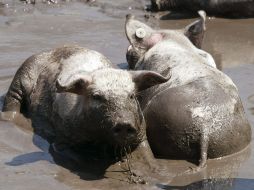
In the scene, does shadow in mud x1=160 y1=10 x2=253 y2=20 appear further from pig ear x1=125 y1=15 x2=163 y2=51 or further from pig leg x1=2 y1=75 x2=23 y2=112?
pig leg x1=2 y1=75 x2=23 y2=112

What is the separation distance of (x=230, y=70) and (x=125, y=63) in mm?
1334

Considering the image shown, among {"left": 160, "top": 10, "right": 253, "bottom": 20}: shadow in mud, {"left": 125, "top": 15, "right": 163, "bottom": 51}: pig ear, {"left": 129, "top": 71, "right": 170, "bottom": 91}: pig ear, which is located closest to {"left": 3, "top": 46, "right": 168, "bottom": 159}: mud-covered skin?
{"left": 129, "top": 71, "right": 170, "bottom": 91}: pig ear

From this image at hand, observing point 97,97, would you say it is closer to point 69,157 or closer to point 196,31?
point 69,157

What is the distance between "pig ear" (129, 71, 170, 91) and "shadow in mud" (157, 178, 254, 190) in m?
0.92

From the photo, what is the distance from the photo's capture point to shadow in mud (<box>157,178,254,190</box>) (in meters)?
5.50

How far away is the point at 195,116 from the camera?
6039 millimetres

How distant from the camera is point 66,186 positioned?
5.51 metres

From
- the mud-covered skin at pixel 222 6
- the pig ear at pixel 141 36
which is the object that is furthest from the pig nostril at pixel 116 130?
the mud-covered skin at pixel 222 6

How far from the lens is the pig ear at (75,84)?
5719 millimetres

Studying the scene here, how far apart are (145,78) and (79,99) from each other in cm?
69

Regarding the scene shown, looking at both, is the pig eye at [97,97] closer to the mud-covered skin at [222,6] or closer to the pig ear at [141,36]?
the pig ear at [141,36]

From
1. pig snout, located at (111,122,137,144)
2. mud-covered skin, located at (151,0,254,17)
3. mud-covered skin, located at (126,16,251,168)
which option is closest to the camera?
pig snout, located at (111,122,137,144)

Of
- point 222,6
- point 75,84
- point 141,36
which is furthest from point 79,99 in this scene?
point 222,6

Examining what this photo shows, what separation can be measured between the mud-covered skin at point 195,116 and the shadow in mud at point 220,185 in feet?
0.87
